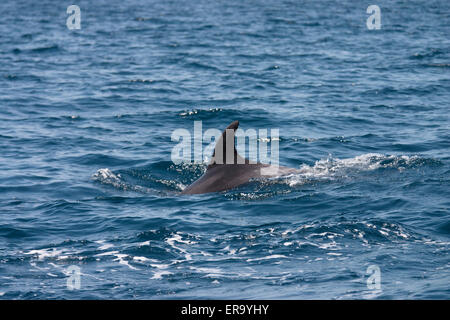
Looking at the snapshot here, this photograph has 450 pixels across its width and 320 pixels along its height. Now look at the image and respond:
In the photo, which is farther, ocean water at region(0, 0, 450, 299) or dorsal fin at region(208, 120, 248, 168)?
dorsal fin at region(208, 120, 248, 168)

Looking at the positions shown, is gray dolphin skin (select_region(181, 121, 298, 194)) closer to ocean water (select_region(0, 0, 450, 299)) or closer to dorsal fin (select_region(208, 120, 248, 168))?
dorsal fin (select_region(208, 120, 248, 168))

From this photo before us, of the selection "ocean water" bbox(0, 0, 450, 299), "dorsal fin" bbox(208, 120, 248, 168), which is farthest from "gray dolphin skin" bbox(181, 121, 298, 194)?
"ocean water" bbox(0, 0, 450, 299)

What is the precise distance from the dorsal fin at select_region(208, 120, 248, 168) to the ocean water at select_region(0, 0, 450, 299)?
2.31 ft

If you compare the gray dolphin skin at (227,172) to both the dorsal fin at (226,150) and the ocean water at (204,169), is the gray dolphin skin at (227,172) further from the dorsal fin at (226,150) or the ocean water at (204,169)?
the ocean water at (204,169)

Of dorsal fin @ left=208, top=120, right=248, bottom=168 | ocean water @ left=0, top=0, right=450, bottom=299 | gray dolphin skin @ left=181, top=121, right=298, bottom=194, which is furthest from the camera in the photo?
gray dolphin skin @ left=181, top=121, right=298, bottom=194

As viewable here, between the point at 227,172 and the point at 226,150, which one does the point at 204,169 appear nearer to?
the point at 227,172

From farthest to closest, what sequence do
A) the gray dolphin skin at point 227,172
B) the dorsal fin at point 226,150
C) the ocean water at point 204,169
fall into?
1. the gray dolphin skin at point 227,172
2. the dorsal fin at point 226,150
3. the ocean water at point 204,169

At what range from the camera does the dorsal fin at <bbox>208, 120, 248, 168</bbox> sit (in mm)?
15173

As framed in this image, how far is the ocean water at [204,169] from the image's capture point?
11.3 m

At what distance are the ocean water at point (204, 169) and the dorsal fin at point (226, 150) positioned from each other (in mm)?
703

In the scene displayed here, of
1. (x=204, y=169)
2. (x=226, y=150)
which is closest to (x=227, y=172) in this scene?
(x=226, y=150)

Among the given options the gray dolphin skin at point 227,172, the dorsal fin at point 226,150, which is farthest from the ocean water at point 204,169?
the dorsal fin at point 226,150

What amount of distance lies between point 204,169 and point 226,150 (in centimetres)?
287

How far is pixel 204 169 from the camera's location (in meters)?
18.4
